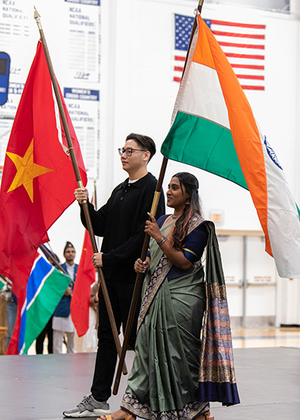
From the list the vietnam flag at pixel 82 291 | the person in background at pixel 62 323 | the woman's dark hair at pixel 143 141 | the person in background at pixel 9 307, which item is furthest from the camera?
the person in background at pixel 9 307

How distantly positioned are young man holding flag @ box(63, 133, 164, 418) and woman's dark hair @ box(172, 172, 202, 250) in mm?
247

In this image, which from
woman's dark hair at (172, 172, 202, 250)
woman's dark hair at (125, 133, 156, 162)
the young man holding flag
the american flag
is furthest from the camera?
the american flag

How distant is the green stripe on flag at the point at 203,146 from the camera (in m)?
3.40

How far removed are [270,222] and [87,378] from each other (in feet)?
9.00

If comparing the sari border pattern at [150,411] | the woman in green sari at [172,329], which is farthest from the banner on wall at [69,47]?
the sari border pattern at [150,411]

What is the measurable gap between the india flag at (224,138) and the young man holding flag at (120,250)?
0.38 meters

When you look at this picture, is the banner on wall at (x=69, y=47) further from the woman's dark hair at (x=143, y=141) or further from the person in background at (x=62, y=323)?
the woman's dark hair at (x=143, y=141)

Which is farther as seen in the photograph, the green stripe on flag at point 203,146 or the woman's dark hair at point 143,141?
the woman's dark hair at point 143,141

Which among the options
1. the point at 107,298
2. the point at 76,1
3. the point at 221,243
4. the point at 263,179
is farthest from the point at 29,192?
the point at 221,243

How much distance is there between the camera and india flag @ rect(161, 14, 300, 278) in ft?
10.5

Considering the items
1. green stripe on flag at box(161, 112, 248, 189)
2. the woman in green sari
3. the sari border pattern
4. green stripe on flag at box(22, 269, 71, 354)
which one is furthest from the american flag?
the sari border pattern

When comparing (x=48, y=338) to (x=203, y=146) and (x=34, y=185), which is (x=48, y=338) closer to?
(x=34, y=185)

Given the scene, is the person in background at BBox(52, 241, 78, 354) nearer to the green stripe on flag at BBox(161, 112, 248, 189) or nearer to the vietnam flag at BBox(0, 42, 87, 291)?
the vietnam flag at BBox(0, 42, 87, 291)

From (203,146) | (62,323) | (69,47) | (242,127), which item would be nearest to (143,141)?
(203,146)
